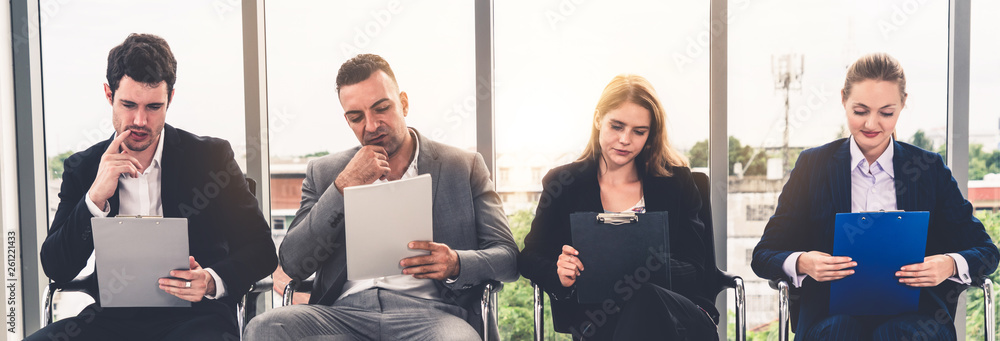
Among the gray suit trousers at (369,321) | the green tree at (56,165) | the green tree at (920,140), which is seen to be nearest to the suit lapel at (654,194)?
the gray suit trousers at (369,321)

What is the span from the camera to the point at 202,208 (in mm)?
2068

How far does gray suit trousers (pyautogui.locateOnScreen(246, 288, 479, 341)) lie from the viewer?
1745 millimetres

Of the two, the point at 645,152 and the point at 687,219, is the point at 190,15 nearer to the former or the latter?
the point at 645,152

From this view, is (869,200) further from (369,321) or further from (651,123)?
(369,321)

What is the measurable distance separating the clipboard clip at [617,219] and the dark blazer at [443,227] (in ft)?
1.17

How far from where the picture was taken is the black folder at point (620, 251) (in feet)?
6.07

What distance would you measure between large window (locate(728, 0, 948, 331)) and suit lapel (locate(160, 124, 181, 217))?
2.06 metres

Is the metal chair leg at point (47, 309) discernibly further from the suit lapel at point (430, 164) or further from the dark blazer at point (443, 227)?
the suit lapel at point (430, 164)

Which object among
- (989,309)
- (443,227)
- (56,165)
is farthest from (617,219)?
(56,165)

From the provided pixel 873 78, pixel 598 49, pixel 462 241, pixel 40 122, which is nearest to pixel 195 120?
pixel 40 122

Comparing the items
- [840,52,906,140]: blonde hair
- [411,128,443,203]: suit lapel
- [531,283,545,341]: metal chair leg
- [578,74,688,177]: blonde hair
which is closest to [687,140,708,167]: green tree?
[578,74,688,177]: blonde hair

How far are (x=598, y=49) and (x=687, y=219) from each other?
850mm

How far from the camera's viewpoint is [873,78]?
A: 2084 mm

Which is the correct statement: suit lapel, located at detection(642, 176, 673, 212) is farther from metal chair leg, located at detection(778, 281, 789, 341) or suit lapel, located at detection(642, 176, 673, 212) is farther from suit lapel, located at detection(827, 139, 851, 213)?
suit lapel, located at detection(827, 139, 851, 213)
